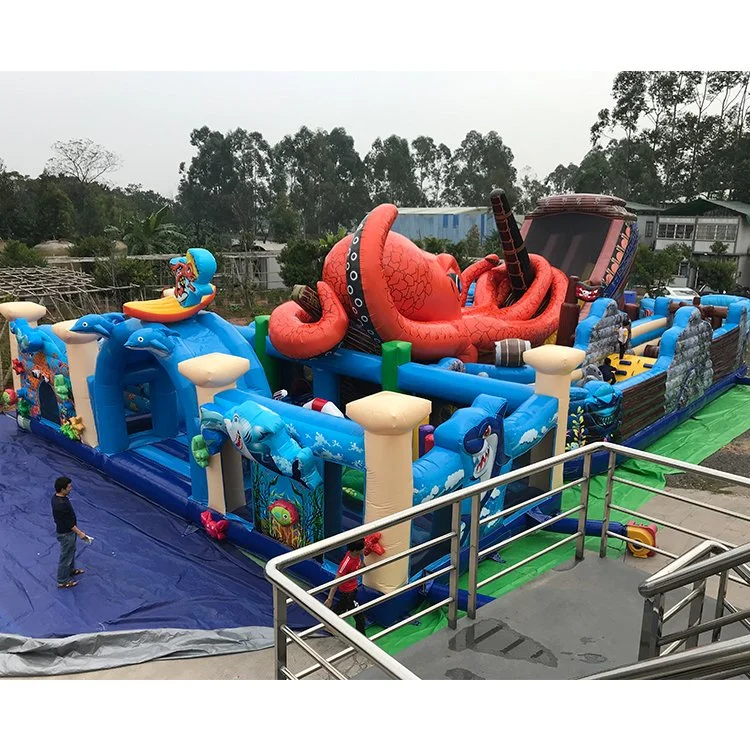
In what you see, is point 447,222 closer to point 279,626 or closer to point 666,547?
point 666,547

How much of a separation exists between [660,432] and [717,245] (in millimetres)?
20730

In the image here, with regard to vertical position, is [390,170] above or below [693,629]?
above

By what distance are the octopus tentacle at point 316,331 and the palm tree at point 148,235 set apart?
1767 centimetres

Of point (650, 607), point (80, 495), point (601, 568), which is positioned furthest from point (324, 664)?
point (80, 495)

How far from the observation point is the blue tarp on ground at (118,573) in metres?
5.48

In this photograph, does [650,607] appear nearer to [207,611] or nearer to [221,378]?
[207,611]

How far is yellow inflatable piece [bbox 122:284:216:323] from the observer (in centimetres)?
786

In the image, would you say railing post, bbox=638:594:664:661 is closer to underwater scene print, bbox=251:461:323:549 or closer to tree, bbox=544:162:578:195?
underwater scene print, bbox=251:461:323:549

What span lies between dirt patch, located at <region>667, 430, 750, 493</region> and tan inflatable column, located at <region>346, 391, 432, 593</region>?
4457mm

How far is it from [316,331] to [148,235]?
1842 centimetres

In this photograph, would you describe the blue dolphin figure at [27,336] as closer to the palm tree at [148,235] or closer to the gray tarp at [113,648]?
the gray tarp at [113,648]

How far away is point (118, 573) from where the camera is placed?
6.15 m

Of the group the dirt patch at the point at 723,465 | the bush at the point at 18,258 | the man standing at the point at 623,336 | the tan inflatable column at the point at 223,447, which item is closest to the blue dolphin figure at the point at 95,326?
the tan inflatable column at the point at 223,447

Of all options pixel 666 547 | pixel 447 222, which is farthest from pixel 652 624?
pixel 447 222
